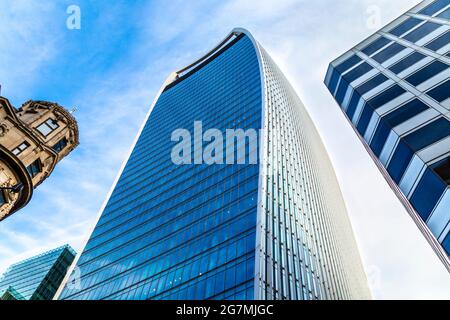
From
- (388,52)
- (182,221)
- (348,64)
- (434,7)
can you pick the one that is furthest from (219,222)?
(434,7)

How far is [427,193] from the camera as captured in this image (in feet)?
46.1

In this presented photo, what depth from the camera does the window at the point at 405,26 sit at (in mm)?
23406

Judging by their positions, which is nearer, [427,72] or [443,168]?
[443,168]

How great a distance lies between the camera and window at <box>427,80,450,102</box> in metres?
15.3

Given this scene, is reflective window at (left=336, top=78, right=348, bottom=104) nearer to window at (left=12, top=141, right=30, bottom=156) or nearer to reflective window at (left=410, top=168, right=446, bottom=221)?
reflective window at (left=410, top=168, right=446, bottom=221)

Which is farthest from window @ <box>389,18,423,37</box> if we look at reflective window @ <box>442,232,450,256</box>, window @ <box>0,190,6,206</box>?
window @ <box>0,190,6,206</box>

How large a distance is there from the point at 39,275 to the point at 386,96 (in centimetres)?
12483

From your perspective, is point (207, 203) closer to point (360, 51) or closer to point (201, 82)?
point (360, 51)

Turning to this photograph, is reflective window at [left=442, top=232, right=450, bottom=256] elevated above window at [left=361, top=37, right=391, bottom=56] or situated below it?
below

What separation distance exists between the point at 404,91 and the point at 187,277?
3504 centimetres

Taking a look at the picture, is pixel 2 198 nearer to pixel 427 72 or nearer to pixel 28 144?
pixel 28 144

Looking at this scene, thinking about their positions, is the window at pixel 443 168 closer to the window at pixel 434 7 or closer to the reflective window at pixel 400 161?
the reflective window at pixel 400 161

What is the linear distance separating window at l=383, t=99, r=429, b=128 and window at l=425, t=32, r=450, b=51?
4762 millimetres
